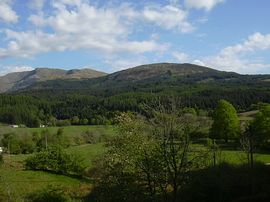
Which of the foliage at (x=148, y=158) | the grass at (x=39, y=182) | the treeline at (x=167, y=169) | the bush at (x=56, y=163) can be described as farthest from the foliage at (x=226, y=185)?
the bush at (x=56, y=163)

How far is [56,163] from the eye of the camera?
48.8m

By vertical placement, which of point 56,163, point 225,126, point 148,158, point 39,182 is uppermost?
point 225,126

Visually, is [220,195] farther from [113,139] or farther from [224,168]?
[113,139]

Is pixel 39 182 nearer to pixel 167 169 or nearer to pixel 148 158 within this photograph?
pixel 148 158

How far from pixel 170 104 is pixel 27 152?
73.7 m

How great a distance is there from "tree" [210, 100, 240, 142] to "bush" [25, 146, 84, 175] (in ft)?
92.1

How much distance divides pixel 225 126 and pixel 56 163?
31649mm

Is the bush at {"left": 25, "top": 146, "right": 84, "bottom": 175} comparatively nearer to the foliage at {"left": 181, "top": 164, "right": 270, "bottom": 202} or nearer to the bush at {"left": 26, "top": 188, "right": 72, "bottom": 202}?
the bush at {"left": 26, "top": 188, "right": 72, "bottom": 202}

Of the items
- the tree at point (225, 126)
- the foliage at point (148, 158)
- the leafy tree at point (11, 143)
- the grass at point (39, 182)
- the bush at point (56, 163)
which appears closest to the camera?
the foliage at point (148, 158)

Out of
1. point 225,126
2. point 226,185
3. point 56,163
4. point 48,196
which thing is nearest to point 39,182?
point 56,163

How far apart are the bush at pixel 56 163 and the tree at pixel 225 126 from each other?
28066mm

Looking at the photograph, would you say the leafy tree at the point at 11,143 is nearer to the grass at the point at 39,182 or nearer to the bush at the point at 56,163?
the bush at the point at 56,163

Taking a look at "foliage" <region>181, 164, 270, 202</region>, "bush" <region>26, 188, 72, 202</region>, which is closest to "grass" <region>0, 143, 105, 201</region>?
"bush" <region>26, 188, 72, 202</region>

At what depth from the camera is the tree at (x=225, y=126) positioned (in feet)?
224
